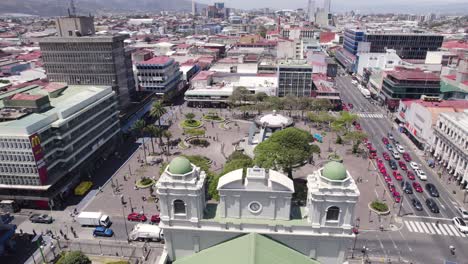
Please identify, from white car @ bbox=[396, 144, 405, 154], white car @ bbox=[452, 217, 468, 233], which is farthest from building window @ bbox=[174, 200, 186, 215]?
white car @ bbox=[396, 144, 405, 154]

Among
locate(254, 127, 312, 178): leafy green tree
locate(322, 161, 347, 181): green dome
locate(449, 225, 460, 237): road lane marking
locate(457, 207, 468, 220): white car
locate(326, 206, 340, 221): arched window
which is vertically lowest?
locate(449, 225, 460, 237): road lane marking

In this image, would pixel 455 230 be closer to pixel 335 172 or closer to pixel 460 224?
pixel 460 224

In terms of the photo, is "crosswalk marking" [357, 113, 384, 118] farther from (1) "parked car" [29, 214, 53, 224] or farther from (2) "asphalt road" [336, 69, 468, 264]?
(1) "parked car" [29, 214, 53, 224]

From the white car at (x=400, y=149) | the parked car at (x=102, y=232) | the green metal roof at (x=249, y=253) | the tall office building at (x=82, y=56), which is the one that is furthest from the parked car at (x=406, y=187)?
the tall office building at (x=82, y=56)

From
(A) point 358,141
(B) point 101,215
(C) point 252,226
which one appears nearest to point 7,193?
(B) point 101,215

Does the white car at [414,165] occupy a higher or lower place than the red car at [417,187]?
higher

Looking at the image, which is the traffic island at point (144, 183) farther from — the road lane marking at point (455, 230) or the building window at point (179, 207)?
the road lane marking at point (455, 230)
